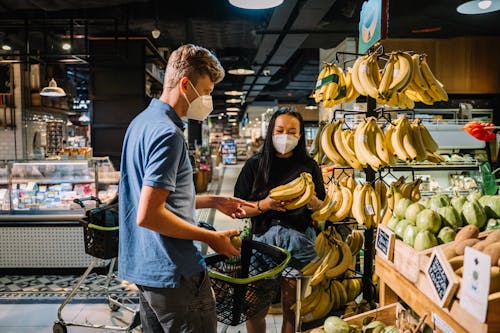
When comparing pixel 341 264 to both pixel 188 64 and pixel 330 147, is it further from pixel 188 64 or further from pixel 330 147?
pixel 188 64

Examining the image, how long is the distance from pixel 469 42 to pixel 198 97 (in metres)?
6.36

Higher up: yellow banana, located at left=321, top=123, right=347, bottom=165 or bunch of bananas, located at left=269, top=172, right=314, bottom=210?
yellow banana, located at left=321, top=123, right=347, bottom=165

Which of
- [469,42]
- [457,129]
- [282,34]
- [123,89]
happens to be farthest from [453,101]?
[123,89]

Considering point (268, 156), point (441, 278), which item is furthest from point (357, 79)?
point (441, 278)

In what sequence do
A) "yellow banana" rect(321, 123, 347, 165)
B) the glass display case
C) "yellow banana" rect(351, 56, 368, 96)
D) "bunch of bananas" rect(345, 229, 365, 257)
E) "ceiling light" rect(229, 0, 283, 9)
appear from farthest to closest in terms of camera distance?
the glass display case < "ceiling light" rect(229, 0, 283, 9) < "bunch of bananas" rect(345, 229, 365, 257) < "yellow banana" rect(321, 123, 347, 165) < "yellow banana" rect(351, 56, 368, 96)

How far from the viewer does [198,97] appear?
1745 millimetres

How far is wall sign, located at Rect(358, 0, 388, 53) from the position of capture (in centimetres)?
238

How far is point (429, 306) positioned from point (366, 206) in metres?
1.01

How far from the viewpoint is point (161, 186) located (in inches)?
58.6

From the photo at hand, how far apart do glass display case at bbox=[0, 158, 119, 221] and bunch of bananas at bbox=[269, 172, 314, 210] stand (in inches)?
122

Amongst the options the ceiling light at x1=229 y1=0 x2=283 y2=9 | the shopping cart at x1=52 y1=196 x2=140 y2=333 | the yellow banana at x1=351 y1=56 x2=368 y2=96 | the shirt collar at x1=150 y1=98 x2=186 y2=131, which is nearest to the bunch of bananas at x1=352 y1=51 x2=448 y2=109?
the yellow banana at x1=351 y1=56 x2=368 y2=96

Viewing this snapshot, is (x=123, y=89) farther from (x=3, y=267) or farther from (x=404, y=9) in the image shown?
(x=404, y=9)

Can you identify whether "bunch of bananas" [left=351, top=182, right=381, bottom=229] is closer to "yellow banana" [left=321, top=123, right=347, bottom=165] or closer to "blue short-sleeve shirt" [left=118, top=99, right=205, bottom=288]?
"yellow banana" [left=321, top=123, right=347, bottom=165]

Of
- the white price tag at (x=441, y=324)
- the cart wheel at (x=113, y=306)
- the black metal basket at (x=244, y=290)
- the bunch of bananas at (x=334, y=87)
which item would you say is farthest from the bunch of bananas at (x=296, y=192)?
the cart wheel at (x=113, y=306)
